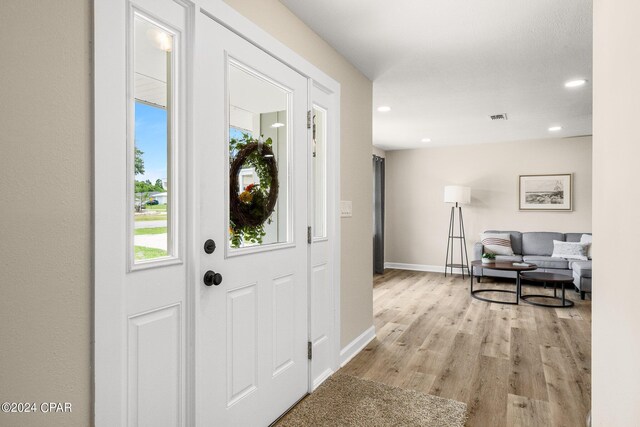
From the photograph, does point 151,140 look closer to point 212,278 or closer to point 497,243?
point 212,278

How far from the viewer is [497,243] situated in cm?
629

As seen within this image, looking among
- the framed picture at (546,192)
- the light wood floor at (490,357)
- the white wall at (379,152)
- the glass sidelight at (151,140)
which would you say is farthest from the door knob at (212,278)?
the framed picture at (546,192)

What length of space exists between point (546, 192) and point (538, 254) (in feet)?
3.57

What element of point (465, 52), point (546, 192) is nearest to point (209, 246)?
point (465, 52)

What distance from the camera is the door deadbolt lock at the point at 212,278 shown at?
5.38 ft

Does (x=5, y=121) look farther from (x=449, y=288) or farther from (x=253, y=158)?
(x=449, y=288)

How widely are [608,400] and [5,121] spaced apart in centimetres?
189

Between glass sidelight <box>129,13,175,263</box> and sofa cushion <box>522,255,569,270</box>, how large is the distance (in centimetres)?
582

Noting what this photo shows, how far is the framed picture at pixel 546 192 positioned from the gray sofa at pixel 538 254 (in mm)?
494

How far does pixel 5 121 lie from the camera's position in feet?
3.31

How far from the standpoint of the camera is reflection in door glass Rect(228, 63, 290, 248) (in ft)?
6.15

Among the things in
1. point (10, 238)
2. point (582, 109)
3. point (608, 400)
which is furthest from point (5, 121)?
point (582, 109)

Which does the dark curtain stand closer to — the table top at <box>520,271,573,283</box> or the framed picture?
the framed picture

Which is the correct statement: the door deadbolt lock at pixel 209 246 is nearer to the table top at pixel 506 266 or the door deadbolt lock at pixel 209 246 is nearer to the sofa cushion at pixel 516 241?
the table top at pixel 506 266
